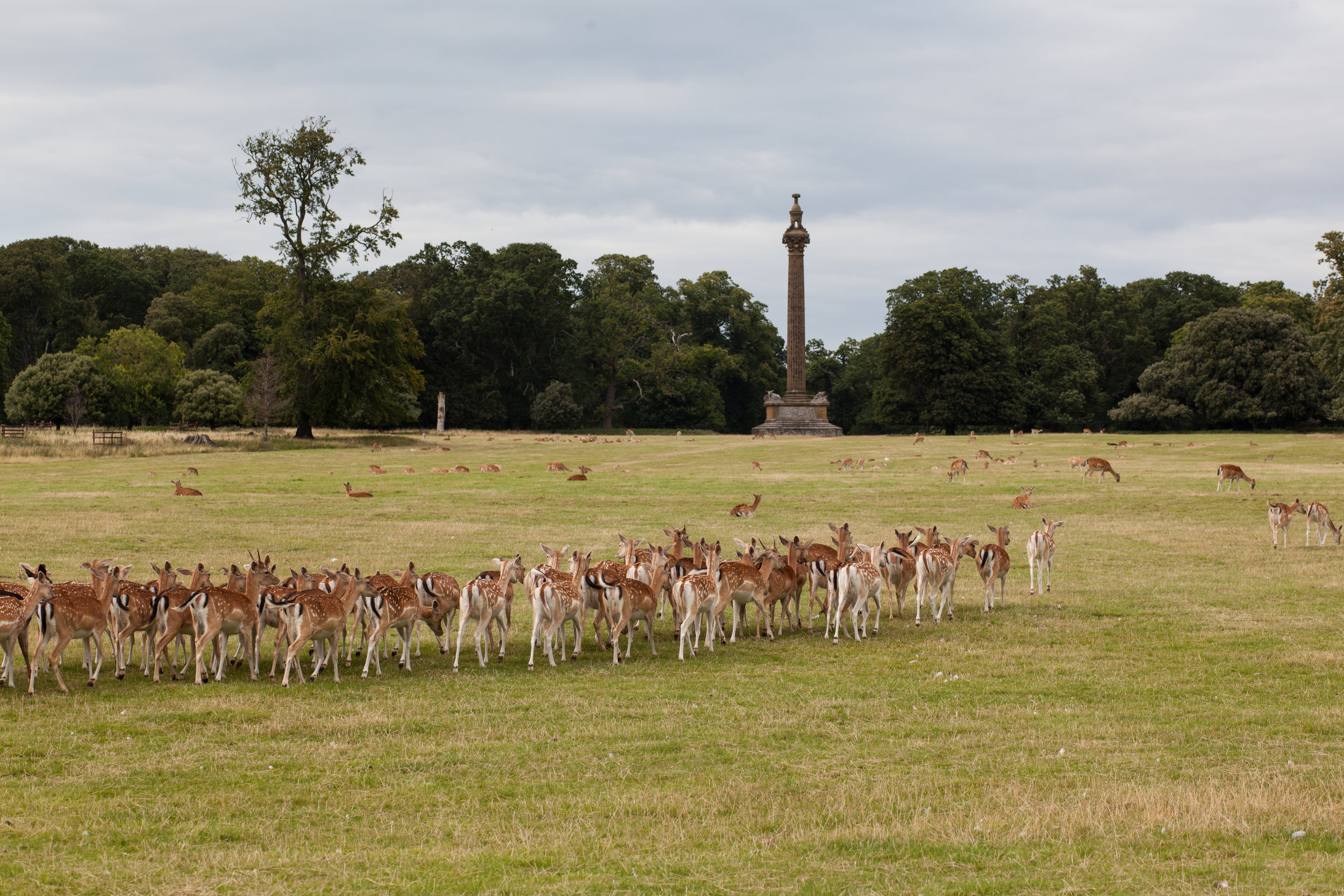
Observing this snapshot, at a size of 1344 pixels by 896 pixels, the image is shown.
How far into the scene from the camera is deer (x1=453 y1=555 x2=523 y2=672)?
11.5 metres

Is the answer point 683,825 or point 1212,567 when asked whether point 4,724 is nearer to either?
point 683,825

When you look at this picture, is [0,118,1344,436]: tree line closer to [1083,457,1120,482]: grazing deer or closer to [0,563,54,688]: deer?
[1083,457,1120,482]: grazing deer

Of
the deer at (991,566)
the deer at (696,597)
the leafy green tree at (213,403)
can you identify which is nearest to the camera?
the deer at (696,597)

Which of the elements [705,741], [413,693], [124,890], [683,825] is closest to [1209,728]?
[705,741]

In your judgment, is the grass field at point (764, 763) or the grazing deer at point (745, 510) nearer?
the grass field at point (764, 763)

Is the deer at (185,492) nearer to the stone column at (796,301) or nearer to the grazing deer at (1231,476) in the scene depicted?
the grazing deer at (1231,476)

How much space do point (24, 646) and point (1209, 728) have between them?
10313mm

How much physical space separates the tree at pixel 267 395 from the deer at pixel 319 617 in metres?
46.0

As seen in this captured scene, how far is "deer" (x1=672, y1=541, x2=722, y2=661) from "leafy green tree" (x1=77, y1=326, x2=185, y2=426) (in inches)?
2914

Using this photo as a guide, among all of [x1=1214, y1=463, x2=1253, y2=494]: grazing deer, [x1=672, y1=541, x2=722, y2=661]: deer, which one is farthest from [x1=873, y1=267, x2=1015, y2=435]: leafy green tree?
[x1=672, y1=541, x2=722, y2=661]: deer

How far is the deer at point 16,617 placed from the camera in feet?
32.2

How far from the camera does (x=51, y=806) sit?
7.05 metres

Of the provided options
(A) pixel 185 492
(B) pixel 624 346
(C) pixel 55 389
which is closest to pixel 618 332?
(B) pixel 624 346

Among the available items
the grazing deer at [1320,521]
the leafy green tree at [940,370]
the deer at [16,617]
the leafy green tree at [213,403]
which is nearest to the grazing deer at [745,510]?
the grazing deer at [1320,521]
